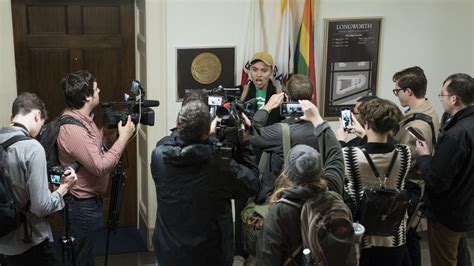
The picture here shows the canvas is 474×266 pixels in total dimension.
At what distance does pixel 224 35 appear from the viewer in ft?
14.6

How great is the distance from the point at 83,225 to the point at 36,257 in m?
0.37

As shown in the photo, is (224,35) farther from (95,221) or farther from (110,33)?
(95,221)

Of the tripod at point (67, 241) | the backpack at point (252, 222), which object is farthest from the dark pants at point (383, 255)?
the tripod at point (67, 241)

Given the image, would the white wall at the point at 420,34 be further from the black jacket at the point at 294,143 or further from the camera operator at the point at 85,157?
the camera operator at the point at 85,157

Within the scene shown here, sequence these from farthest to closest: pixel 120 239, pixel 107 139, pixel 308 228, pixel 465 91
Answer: pixel 120 239 < pixel 107 139 < pixel 465 91 < pixel 308 228

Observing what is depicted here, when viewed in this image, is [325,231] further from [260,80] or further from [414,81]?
[260,80]

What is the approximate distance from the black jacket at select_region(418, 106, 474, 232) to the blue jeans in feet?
6.15

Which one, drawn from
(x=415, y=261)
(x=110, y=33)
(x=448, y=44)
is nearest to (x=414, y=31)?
(x=448, y=44)

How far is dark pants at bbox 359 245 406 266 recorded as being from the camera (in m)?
3.06

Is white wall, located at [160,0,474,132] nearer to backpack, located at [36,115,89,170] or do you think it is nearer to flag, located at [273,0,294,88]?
flag, located at [273,0,294,88]

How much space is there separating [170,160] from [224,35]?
1.96 meters

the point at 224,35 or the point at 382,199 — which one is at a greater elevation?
the point at 224,35

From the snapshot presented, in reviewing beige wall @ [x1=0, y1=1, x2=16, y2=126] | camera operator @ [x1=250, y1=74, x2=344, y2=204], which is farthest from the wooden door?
camera operator @ [x1=250, y1=74, x2=344, y2=204]

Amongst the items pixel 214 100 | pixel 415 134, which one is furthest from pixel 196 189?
pixel 415 134
